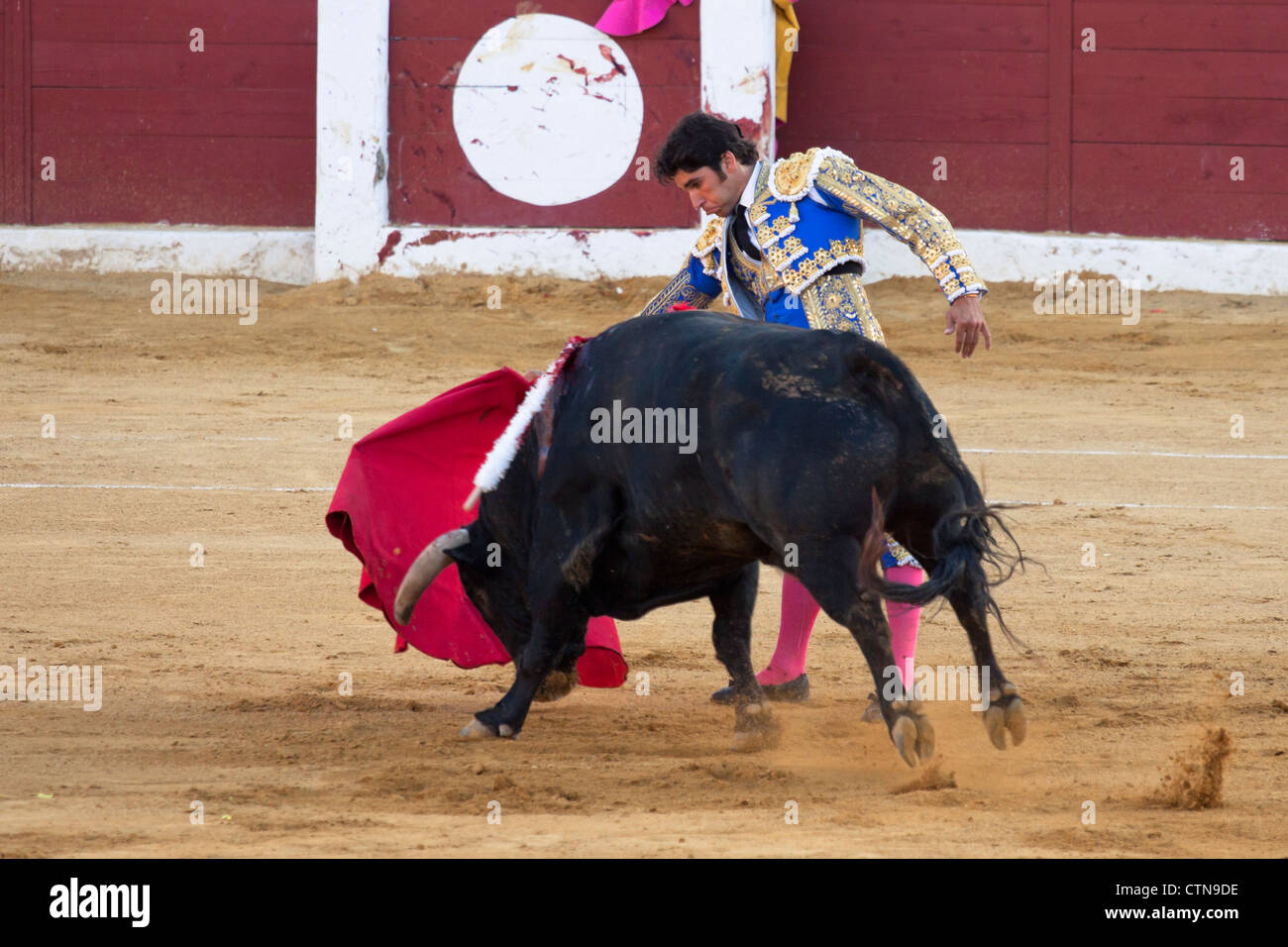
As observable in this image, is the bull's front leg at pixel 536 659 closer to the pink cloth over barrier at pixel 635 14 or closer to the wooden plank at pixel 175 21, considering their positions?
the pink cloth over barrier at pixel 635 14

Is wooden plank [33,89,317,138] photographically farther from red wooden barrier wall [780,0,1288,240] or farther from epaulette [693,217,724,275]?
epaulette [693,217,724,275]

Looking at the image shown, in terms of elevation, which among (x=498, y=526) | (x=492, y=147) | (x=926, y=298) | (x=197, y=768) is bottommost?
(x=197, y=768)

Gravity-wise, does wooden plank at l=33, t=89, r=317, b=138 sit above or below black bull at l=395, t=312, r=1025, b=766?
above

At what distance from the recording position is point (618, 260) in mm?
9219

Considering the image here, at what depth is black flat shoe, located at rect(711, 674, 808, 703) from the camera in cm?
341

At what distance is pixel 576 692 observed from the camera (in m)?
3.60

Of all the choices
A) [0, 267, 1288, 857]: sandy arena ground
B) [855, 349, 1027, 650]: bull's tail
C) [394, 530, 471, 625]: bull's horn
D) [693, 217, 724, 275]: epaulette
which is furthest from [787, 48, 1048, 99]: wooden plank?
[855, 349, 1027, 650]: bull's tail

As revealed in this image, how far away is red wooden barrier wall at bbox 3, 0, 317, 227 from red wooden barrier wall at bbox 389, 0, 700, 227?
906 millimetres

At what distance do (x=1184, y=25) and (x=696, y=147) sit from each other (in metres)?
7.21

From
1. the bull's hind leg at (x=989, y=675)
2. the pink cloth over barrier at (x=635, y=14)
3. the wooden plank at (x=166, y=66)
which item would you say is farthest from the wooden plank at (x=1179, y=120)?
the bull's hind leg at (x=989, y=675)

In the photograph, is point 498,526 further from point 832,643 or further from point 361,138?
point 361,138

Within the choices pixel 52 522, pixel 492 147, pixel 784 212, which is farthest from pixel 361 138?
pixel 784 212

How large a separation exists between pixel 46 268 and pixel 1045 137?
19.5 ft

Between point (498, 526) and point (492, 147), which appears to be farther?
point (492, 147)
